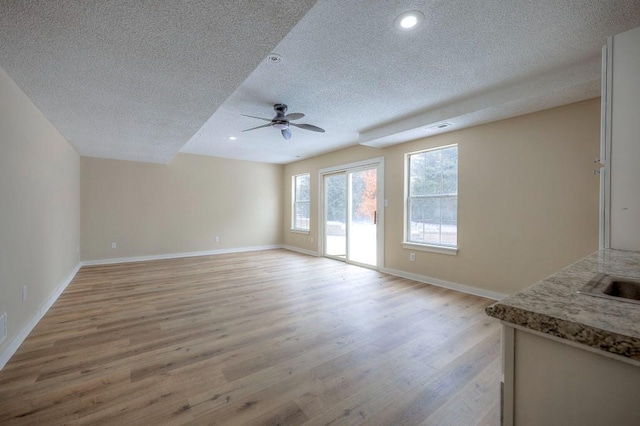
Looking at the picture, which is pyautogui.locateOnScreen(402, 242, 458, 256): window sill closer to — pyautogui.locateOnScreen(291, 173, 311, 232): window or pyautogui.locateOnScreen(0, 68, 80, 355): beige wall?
pyautogui.locateOnScreen(291, 173, 311, 232): window

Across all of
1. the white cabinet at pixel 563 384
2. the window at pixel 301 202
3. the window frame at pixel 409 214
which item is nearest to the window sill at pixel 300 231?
the window at pixel 301 202

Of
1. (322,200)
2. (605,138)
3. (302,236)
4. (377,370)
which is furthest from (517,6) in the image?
(302,236)

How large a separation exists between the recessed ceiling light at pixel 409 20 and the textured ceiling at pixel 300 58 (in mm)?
51

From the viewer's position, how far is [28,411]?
5.18 feet

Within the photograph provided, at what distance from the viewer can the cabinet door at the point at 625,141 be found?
162 centimetres

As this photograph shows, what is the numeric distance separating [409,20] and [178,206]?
6133mm

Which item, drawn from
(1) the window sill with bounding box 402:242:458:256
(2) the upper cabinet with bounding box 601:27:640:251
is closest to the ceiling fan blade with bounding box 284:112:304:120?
(2) the upper cabinet with bounding box 601:27:640:251

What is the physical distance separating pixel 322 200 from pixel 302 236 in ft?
4.12

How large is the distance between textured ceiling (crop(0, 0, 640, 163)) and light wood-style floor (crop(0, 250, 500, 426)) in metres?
2.25

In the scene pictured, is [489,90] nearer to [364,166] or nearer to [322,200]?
[364,166]

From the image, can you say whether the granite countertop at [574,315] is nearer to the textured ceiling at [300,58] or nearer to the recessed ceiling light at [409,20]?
the textured ceiling at [300,58]

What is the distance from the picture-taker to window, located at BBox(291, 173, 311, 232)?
283 inches

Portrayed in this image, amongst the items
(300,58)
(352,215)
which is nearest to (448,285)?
(352,215)

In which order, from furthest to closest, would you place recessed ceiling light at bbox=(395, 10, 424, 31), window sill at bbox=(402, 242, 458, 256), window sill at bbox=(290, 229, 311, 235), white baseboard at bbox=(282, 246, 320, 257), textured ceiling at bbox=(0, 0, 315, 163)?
window sill at bbox=(290, 229, 311, 235)
white baseboard at bbox=(282, 246, 320, 257)
window sill at bbox=(402, 242, 458, 256)
recessed ceiling light at bbox=(395, 10, 424, 31)
textured ceiling at bbox=(0, 0, 315, 163)
